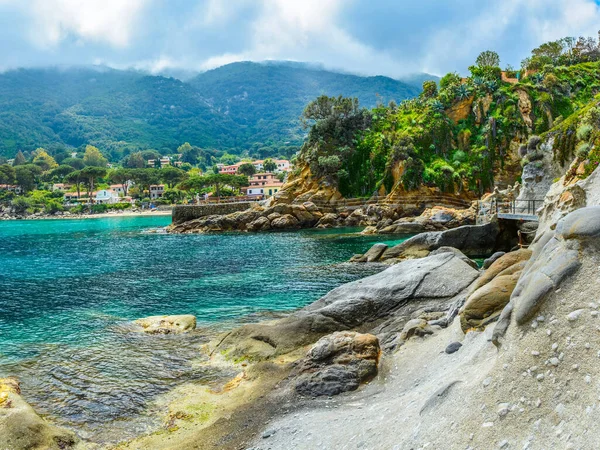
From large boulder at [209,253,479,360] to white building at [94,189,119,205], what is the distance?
172779mm

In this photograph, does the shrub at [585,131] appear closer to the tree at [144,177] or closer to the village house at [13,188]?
the tree at [144,177]

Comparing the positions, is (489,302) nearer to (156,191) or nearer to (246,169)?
(246,169)

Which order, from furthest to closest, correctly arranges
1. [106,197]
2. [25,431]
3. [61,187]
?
[61,187], [106,197], [25,431]

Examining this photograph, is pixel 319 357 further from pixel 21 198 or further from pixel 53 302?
pixel 21 198

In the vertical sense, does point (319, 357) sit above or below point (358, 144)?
below

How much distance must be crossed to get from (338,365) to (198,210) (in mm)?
80244

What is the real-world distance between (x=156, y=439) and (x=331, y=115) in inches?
3421

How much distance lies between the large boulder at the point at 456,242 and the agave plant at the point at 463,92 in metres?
52.4

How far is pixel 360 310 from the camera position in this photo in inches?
680

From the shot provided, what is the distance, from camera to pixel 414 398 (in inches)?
380

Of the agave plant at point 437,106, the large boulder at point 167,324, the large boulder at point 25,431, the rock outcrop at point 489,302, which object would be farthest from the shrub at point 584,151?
the agave plant at point 437,106

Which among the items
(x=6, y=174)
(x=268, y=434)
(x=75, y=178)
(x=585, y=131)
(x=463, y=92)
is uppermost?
(x=463, y=92)

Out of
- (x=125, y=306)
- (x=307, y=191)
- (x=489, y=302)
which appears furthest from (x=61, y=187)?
(x=489, y=302)

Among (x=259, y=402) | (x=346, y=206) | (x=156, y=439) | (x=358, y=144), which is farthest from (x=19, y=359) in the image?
(x=358, y=144)
